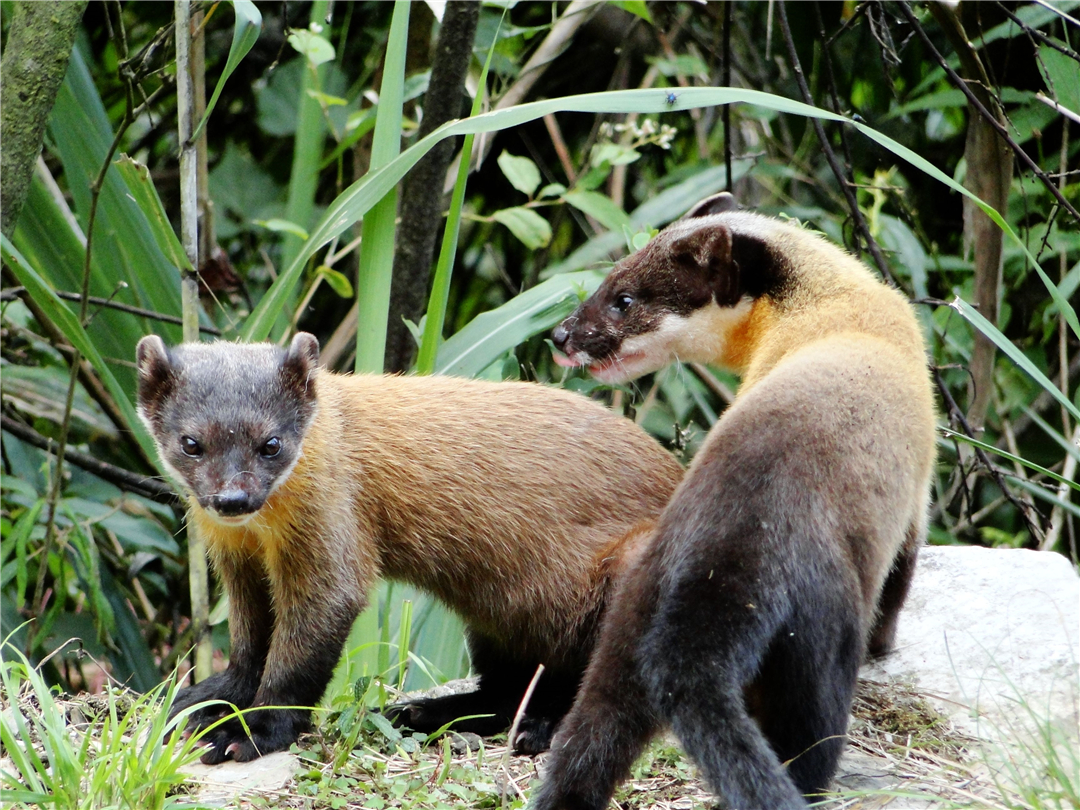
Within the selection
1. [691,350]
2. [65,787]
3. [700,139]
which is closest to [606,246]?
[700,139]

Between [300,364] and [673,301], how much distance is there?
4.62ft

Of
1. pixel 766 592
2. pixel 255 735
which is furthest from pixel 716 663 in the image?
pixel 255 735

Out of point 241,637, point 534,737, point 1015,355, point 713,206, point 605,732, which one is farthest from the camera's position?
point 713,206

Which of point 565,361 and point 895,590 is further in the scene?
point 565,361

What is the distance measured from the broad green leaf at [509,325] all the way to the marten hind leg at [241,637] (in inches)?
51.3

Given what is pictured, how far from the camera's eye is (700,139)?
23.9ft

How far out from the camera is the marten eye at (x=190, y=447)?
375cm

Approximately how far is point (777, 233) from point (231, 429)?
2097mm

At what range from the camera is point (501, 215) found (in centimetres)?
554

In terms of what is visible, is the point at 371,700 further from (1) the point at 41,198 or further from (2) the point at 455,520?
(1) the point at 41,198

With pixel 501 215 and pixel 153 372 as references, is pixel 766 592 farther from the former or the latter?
pixel 501 215

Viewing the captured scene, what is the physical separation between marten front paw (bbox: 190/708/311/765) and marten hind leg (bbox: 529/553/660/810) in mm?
1068

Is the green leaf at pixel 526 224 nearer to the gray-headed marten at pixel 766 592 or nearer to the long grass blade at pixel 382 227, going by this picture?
the long grass blade at pixel 382 227

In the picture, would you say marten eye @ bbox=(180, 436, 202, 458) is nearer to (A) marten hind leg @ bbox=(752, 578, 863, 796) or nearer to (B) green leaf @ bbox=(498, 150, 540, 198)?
(A) marten hind leg @ bbox=(752, 578, 863, 796)
